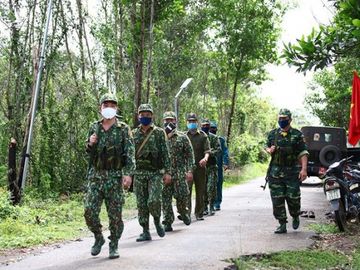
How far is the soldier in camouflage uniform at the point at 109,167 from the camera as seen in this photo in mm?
6434

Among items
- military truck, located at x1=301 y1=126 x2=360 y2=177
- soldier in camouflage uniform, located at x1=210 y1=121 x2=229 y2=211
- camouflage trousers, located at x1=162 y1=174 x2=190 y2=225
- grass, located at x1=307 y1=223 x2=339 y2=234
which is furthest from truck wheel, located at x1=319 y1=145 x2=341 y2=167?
camouflage trousers, located at x1=162 y1=174 x2=190 y2=225

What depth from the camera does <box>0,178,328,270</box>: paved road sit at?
6172 mm

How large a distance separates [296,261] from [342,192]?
2.54m

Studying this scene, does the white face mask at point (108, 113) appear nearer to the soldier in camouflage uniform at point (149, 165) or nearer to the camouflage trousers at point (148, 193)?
the soldier in camouflage uniform at point (149, 165)

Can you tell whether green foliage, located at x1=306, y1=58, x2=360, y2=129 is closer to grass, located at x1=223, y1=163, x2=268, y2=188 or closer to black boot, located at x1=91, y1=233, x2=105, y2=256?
grass, located at x1=223, y1=163, x2=268, y2=188

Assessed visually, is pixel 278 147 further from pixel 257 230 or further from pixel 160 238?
pixel 160 238

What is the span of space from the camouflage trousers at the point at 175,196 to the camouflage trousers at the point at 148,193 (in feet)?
3.35

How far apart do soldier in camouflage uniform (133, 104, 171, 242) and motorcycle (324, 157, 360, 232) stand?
245cm

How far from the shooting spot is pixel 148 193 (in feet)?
25.7

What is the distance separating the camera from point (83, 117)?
52.6ft

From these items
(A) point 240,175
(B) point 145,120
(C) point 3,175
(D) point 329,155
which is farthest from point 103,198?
(A) point 240,175

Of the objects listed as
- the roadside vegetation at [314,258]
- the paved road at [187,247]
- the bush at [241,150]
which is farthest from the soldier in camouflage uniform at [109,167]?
the bush at [241,150]

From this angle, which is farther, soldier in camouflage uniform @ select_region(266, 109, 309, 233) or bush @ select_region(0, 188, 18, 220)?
bush @ select_region(0, 188, 18, 220)

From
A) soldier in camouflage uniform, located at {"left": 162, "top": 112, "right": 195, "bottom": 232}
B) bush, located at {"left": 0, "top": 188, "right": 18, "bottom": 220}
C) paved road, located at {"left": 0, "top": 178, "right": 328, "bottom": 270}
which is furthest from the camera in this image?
bush, located at {"left": 0, "top": 188, "right": 18, "bottom": 220}
